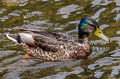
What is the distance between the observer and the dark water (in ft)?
42.5

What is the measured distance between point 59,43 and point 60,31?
64.5 inches

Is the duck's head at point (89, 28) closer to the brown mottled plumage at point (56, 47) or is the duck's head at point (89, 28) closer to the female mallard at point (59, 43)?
the female mallard at point (59, 43)

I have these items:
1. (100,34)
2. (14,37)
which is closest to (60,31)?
(14,37)

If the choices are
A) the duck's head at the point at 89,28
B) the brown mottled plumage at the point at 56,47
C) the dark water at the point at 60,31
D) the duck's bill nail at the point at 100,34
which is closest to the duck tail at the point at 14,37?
the dark water at the point at 60,31

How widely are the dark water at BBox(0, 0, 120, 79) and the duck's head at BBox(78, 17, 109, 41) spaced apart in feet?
1.45

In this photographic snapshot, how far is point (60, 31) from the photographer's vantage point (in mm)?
15805

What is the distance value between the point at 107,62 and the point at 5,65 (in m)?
2.59

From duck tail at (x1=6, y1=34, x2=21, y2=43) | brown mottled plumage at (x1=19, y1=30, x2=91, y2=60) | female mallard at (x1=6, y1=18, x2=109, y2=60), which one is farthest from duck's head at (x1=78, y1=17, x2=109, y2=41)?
duck tail at (x1=6, y1=34, x2=21, y2=43)

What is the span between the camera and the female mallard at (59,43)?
14.2m

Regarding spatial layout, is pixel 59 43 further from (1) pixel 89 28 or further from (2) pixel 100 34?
(2) pixel 100 34

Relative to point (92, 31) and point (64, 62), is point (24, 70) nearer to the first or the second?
point (64, 62)

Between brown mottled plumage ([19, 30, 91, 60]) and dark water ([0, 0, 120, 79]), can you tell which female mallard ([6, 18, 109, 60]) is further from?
dark water ([0, 0, 120, 79])

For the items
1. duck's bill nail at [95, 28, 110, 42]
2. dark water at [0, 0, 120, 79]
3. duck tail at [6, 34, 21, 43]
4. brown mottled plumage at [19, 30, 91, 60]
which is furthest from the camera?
duck tail at [6, 34, 21, 43]

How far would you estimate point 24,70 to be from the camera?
43.7ft
